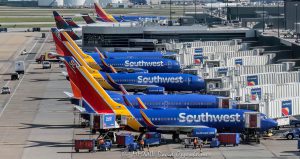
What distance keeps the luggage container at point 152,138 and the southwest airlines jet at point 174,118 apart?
2.43 ft

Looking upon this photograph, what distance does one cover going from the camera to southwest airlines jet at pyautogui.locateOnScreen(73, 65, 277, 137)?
9238 cm

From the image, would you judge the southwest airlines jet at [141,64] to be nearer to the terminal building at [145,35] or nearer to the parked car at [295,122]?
the terminal building at [145,35]

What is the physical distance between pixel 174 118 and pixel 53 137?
1310cm

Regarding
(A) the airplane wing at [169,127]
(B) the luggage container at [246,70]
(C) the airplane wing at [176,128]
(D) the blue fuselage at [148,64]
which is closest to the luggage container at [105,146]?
(A) the airplane wing at [169,127]

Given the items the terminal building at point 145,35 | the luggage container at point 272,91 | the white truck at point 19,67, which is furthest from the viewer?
the terminal building at point 145,35

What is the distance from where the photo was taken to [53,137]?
9819cm

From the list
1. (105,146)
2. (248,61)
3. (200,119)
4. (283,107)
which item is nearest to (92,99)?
(105,146)

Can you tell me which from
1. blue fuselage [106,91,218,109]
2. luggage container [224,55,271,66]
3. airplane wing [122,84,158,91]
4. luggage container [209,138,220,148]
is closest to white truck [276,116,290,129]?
blue fuselage [106,91,218,109]

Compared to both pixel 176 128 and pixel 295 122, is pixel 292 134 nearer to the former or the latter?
pixel 295 122

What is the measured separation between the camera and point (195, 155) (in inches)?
3369

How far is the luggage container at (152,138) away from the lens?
298 feet

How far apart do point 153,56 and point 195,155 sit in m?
74.7

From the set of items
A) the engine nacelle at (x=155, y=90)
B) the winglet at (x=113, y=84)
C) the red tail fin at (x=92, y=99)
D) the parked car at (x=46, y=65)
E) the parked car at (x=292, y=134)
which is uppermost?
the red tail fin at (x=92, y=99)

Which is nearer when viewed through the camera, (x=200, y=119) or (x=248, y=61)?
(x=200, y=119)
